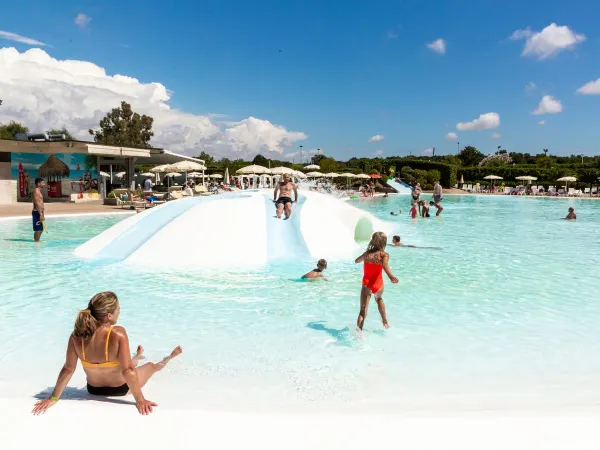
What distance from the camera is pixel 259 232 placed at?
1188cm

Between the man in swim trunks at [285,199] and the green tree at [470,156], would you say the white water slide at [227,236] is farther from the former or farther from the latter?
the green tree at [470,156]

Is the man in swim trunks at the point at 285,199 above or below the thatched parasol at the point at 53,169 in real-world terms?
below

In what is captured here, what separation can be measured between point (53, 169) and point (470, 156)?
274ft

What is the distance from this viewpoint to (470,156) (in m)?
94.1

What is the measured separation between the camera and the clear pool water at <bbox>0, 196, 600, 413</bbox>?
443cm

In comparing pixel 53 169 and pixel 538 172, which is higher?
pixel 538 172

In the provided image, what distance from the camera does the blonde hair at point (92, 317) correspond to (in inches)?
132

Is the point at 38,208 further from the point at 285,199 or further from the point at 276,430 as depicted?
the point at 276,430

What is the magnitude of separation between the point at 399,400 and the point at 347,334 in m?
1.75

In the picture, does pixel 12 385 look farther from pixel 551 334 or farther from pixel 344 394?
pixel 551 334

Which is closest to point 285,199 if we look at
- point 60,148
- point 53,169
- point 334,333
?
point 334,333

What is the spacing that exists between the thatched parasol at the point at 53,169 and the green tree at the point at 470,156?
78971mm

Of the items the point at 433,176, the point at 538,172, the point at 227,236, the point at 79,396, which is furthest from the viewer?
the point at 538,172

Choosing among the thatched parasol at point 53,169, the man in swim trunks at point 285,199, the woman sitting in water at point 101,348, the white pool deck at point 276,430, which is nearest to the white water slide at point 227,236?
the man in swim trunks at point 285,199
